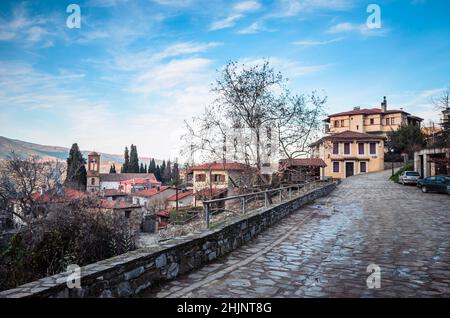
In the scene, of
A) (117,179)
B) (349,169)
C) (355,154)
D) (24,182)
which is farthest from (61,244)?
(117,179)

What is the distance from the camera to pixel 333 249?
7164 millimetres

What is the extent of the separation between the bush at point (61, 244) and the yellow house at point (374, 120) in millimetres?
50665

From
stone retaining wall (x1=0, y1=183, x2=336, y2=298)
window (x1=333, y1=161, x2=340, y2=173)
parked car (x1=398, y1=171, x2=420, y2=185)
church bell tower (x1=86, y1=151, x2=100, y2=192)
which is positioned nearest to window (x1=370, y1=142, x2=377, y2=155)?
window (x1=333, y1=161, x2=340, y2=173)

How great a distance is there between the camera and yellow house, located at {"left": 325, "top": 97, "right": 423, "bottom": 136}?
5809 centimetres

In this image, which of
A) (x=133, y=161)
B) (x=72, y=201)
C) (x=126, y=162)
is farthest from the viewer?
(x=126, y=162)

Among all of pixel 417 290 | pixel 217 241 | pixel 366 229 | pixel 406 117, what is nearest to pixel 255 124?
pixel 366 229

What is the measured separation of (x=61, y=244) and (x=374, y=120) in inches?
2311

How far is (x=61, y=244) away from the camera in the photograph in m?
13.6

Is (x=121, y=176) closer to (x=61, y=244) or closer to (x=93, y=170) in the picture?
(x=93, y=170)

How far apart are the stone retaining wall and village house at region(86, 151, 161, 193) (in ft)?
242

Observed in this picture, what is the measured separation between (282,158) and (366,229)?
11.5 metres

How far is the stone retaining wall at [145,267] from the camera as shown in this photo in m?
3.25
